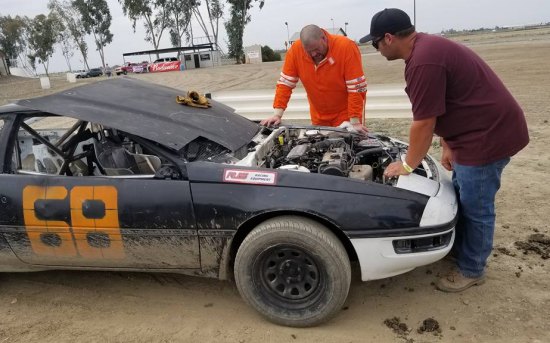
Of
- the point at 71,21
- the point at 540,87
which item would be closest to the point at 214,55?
the point at 71,21

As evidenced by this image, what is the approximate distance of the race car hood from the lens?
9.18 ft

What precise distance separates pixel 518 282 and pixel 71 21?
67419 mm

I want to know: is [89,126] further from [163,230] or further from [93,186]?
[163,230]

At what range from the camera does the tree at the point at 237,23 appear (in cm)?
5144

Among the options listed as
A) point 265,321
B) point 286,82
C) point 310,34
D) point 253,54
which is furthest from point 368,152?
point 253,54

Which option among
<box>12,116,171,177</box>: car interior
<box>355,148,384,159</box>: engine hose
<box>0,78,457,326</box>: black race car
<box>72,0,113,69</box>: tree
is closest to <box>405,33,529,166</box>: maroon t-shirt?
<box>0,78,457,326</box>: black race car

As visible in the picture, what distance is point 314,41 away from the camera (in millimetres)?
3957

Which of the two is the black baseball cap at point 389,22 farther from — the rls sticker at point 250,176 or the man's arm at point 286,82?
the man's arm at point 286,82

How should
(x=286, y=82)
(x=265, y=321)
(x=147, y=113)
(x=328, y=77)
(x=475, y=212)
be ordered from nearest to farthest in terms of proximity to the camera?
(x=265, y=321)
(x=475, y=212)
(x=147, y=113)
(x=328, y=77)
(x=286, y=82)

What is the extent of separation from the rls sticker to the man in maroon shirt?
0.79 metres

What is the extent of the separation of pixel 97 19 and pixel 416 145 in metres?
65.0

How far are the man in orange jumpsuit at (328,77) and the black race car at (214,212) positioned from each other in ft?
3.85

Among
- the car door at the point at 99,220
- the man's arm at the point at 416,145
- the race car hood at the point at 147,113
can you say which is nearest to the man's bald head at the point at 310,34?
the race car hood at the point at 147,113

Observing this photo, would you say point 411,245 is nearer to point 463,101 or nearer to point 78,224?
point 463,101
